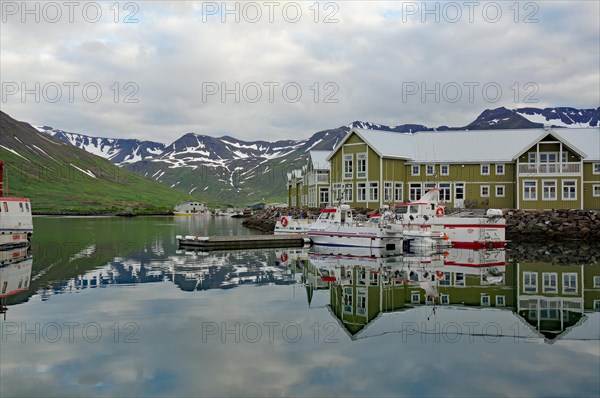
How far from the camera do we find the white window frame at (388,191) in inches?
2322

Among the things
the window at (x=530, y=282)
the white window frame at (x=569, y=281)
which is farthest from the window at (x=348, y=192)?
the white window frame at (x=569, y=281)

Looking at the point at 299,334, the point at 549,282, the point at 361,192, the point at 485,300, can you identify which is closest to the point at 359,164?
the point at 361,192

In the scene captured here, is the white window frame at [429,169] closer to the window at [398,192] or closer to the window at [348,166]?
the window at [398,192]

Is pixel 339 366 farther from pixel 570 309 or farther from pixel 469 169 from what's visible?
pixel 469 169

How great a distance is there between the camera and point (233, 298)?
2158 cm

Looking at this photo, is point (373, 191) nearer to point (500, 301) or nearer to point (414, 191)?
point (414, 191)

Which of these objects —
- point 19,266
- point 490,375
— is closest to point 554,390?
point 490,375

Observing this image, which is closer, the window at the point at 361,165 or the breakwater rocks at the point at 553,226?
the breakwater rocks at the point at 553,226

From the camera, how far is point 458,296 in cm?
2223

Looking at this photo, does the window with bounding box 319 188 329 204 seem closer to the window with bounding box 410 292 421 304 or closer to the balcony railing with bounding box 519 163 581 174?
the balcony railing with bounding box 519 163 581 174

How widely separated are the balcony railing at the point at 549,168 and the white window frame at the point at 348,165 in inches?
678

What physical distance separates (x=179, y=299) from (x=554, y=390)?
544 inches

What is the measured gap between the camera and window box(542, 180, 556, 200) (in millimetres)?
55438

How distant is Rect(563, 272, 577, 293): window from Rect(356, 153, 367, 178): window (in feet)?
108
